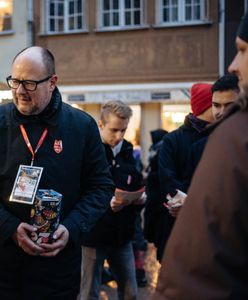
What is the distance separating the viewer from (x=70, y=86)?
17.0 metres

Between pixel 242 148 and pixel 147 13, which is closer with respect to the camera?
pixel 242 148

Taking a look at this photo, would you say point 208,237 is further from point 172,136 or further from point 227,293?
point 172,136

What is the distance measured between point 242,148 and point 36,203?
5.09ft

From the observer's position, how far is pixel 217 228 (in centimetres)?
135

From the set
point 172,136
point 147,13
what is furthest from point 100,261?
point 147,13

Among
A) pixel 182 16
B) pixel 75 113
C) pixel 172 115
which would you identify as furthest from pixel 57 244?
pixel 182 16

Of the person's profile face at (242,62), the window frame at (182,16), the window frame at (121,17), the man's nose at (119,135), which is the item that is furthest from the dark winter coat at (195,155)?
the window frame at (121,17)

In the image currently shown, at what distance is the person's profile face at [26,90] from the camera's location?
9.42ft

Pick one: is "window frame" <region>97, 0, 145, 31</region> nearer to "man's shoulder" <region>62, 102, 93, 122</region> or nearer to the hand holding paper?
the hand holding paper

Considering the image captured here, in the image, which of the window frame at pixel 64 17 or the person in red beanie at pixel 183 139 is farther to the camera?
the window frame at pixel 64 17

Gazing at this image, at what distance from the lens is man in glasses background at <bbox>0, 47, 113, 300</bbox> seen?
9.22 ft

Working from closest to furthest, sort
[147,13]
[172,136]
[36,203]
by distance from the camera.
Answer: [36,203] → [172,136] → [147,13]

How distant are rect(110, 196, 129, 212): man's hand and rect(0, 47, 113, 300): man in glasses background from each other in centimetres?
92

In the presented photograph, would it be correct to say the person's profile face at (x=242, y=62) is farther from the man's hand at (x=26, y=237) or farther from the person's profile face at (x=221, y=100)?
the person's profile face at (x=221, y=100)
